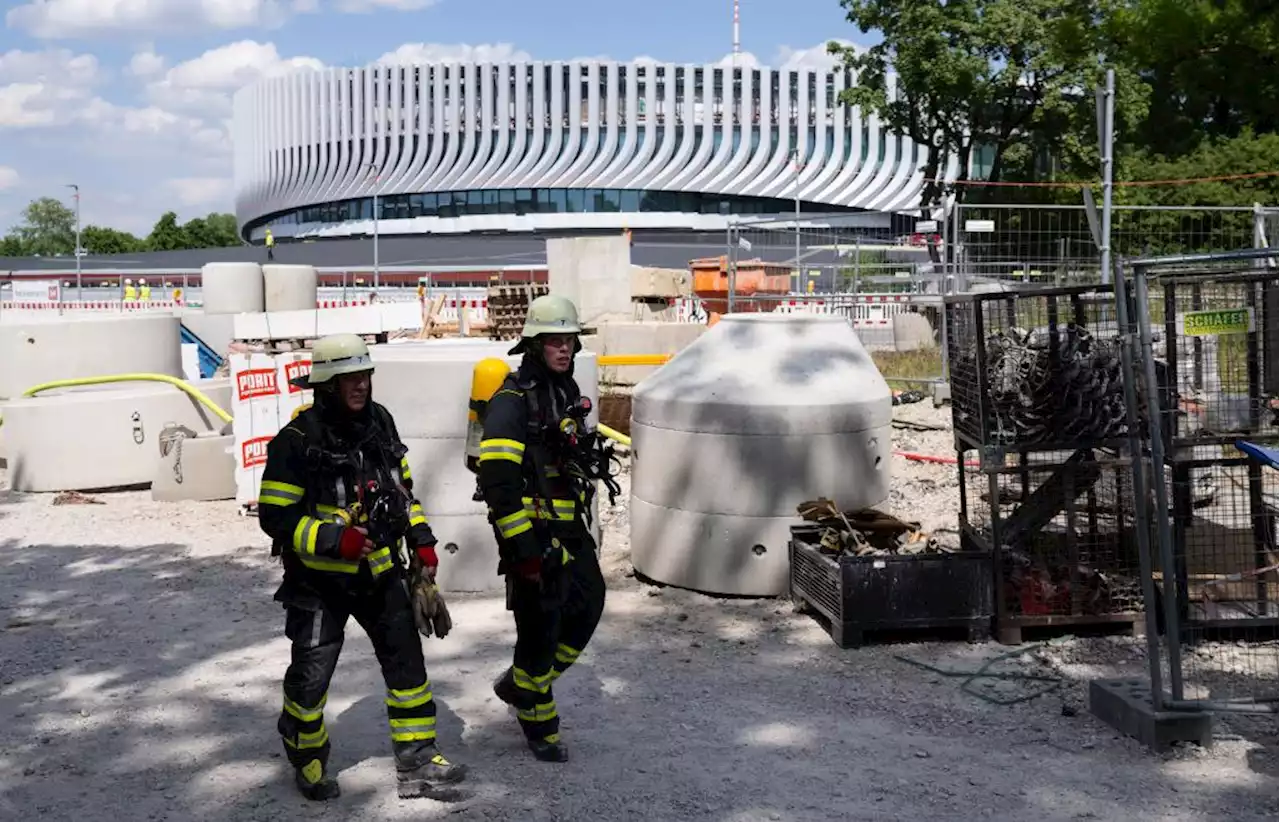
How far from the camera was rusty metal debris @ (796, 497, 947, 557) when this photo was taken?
702 cm

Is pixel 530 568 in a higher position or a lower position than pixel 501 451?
lower

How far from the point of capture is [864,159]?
8950 centimetres

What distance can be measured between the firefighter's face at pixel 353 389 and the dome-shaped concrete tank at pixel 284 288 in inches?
659

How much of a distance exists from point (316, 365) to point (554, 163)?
86.4 metres

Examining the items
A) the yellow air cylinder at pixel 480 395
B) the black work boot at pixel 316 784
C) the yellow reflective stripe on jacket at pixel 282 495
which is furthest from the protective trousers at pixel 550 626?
the yellow reflective stripe on jacket at pixel 282 495

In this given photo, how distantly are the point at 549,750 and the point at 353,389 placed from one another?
161cm

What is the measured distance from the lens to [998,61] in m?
38.1

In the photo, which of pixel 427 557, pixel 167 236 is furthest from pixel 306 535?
pixel 167 236

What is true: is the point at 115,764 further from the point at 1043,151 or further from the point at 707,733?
the point at 1043,151

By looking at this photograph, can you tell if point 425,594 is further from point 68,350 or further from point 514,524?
point 68,350

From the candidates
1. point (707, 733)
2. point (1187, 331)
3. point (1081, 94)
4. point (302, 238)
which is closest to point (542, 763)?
point (707, 733)

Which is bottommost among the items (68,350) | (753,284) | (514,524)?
(514,524)

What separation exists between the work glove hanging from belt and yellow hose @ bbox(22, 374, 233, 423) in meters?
7.54

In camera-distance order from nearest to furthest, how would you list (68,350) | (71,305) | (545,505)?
(545,505) → (68,350) → (71,305)
